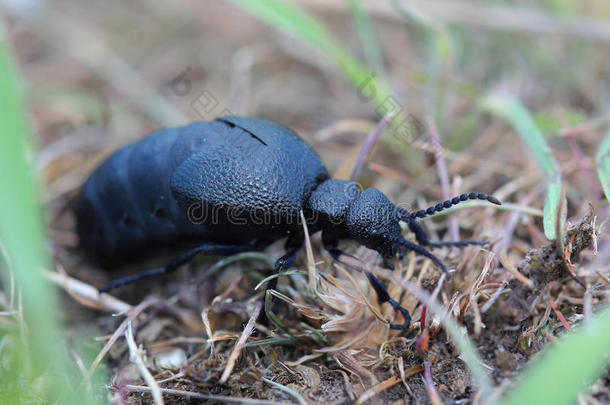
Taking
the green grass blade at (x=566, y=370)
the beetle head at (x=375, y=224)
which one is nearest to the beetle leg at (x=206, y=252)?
the beetle head at (x=375, y=224)

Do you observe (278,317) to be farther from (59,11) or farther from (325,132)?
(59,11)

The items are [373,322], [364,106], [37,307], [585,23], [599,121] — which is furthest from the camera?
[364,106]

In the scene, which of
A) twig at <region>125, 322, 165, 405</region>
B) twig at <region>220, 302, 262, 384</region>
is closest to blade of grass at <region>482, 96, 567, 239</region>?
twig at <region>220, 302, 262, 384</region>

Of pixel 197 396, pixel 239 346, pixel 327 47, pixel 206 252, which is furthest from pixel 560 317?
pixel 327 47

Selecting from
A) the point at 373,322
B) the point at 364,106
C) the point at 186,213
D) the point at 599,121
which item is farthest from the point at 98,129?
the point at 599,121

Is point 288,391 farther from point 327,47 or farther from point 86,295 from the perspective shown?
point 327,47
